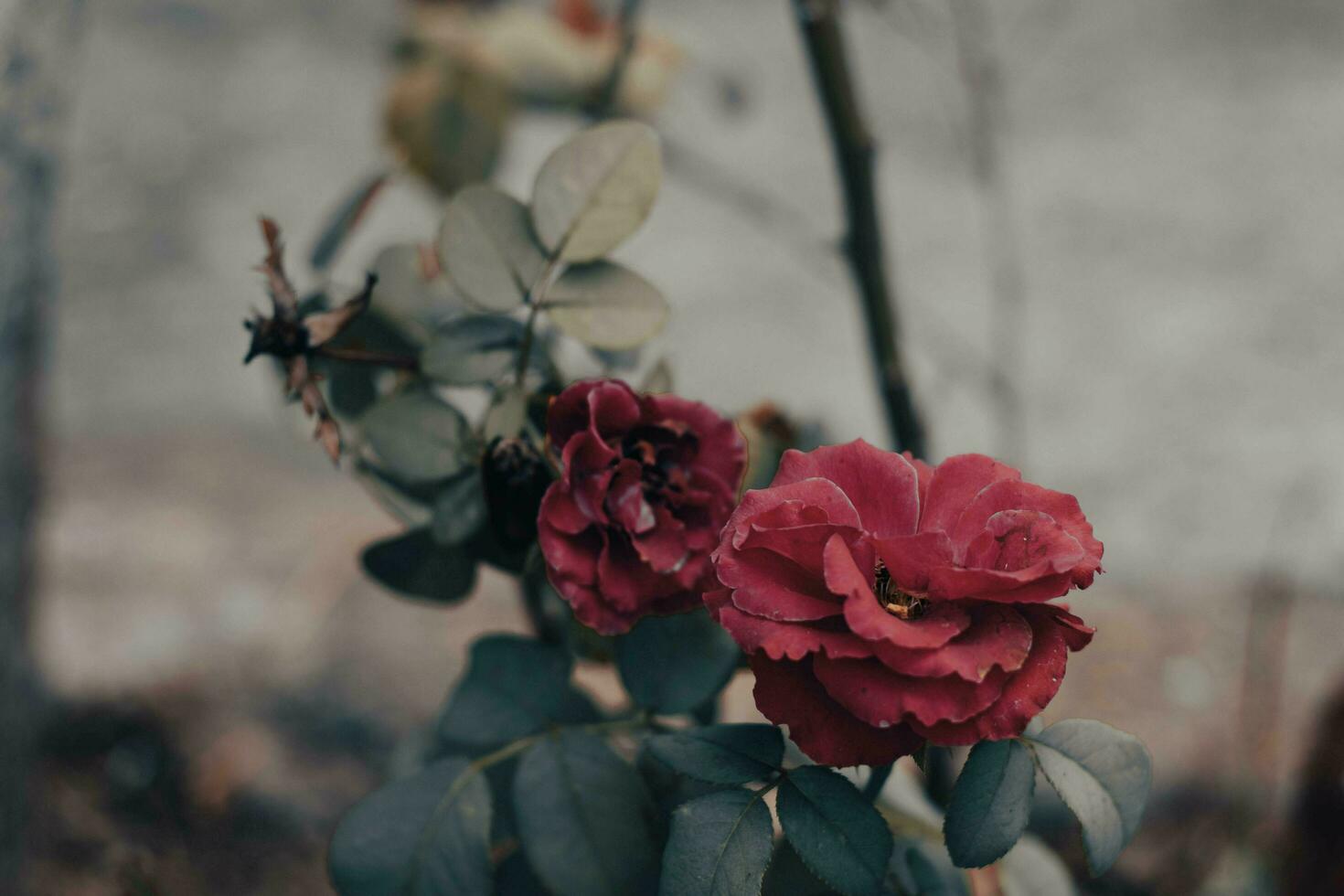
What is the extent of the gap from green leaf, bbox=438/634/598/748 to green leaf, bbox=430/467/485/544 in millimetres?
59

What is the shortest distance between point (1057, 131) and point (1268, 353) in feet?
2.60

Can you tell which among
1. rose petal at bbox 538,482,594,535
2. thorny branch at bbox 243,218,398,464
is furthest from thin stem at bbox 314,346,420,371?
rose petal at bbox 538,482,594,535

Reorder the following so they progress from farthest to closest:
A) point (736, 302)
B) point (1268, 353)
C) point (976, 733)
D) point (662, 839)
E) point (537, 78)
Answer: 1. point (736, 302)
2. point (1268, 353)
3. point (537, 78)
4. point (662, 839)
5. point (976, 733)

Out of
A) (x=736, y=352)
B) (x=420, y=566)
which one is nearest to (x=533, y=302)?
(x=420, y=566)

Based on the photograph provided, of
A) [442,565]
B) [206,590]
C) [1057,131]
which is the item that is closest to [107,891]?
[206,590]

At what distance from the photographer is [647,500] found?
0.39 meters

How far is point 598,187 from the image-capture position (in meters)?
0.43

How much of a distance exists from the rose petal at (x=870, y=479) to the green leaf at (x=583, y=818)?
14 centimetres

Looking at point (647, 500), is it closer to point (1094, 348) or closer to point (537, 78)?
point (537, 78)

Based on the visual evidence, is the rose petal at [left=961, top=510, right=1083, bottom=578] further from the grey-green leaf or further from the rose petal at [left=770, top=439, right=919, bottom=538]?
the grey-green leaf

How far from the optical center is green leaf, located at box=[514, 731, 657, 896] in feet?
1.28

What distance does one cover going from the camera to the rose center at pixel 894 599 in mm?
→ 352

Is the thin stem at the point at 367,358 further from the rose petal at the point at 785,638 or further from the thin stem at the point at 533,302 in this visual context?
the rose petal at the point at 785,638

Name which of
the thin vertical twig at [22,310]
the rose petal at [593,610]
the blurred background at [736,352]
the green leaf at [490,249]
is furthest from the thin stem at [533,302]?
the thin vertical twig at [22,310]
